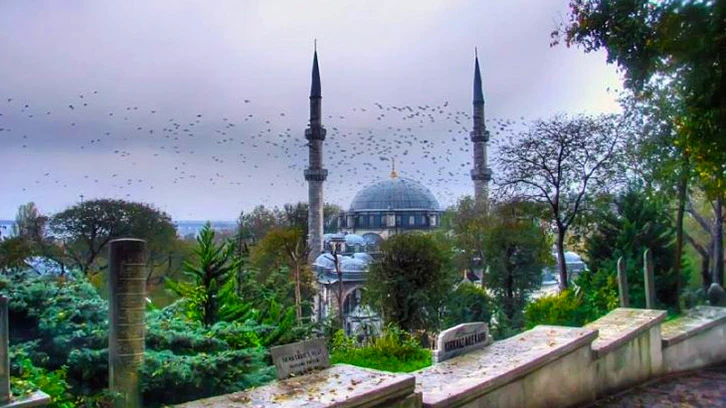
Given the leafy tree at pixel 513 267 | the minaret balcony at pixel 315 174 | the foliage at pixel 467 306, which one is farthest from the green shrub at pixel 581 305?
the minaret balcony at pixel 315 174

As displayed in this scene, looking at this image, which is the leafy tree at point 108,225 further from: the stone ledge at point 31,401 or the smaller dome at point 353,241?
the smaller dome at point 353,241

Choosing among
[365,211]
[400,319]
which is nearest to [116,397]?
[400,319]

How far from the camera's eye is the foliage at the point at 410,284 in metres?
9.75

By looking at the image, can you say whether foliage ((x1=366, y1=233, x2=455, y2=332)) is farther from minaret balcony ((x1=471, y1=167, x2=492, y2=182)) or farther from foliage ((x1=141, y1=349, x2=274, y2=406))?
minaret balcony ((x1=471, y1=167, x2=492, y2=182))

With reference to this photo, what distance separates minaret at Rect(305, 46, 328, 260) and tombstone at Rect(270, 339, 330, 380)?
2583 centimetres

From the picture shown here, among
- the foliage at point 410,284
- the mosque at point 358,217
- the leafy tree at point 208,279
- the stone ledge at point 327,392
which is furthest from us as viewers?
the mosque at point 358,217

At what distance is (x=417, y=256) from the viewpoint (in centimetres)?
998

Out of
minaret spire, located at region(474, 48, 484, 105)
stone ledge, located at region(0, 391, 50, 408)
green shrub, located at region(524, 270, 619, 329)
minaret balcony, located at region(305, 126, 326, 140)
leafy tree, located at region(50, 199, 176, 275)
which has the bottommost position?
green shrub, located at region(524, 270, 619, 329)

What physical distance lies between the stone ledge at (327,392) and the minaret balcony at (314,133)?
1043 inches

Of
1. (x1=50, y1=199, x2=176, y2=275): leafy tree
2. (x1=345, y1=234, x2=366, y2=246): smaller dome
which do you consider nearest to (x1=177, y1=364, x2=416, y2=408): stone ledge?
(x1=50, y1=199, x2=176, y2=275): leafy tree

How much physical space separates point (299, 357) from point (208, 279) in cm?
347

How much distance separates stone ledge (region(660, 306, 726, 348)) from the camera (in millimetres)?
5133

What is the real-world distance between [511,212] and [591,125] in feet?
9.01

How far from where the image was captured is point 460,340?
3621mm
